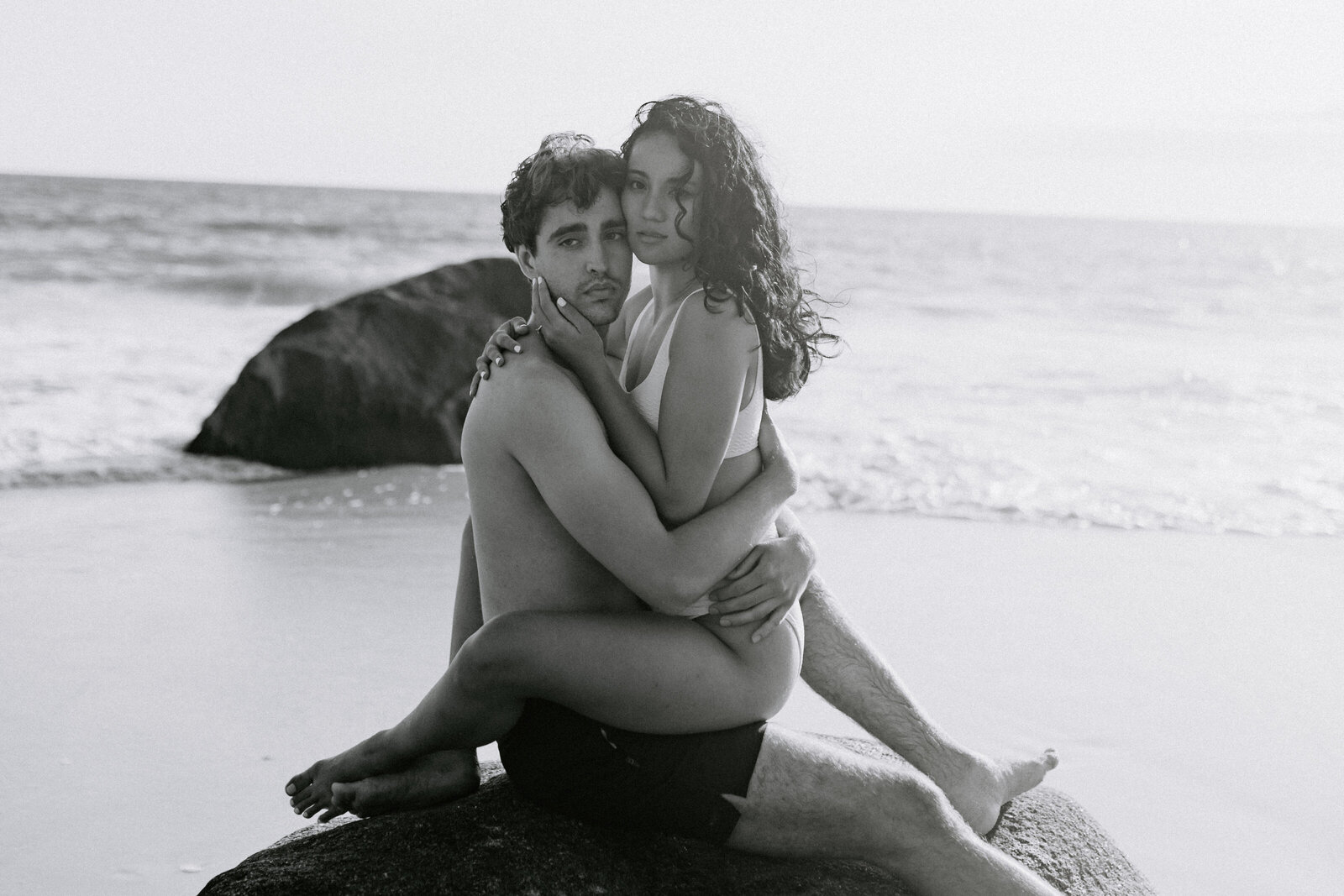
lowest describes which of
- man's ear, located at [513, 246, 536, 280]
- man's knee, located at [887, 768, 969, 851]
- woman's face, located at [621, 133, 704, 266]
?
man's knee, located at [887, 768, 969, 851]

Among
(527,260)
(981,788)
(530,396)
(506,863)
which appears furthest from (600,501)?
(981,788)

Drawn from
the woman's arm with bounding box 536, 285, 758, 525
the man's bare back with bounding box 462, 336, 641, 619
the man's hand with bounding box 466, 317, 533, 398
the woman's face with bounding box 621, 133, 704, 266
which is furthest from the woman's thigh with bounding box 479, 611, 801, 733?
the woman's face with bounding box 621, 133, 704, 266

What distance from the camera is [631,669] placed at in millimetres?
2568

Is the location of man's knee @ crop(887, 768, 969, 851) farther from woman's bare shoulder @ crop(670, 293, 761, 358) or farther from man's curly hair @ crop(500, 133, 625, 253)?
man's curly hair @ crop(500, 133, 625, 253)

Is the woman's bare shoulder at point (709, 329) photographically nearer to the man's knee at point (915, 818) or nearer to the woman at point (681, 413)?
the woman at point (681, 413)

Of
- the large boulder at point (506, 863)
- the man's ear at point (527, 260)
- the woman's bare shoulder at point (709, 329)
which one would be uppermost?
the man's ear at point (527, 260)

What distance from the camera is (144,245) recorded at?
23.3 metres

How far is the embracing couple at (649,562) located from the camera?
258 cm

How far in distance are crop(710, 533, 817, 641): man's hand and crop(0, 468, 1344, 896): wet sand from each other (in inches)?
74.4

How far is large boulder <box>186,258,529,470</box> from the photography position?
830cm

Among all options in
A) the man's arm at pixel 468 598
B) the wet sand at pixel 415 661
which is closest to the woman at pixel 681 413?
the man's arm at pixel 468 598

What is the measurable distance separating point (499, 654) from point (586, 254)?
92cm

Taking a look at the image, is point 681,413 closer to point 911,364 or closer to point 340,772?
point 340,772

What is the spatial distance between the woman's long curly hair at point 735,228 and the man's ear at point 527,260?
0.32 meters
